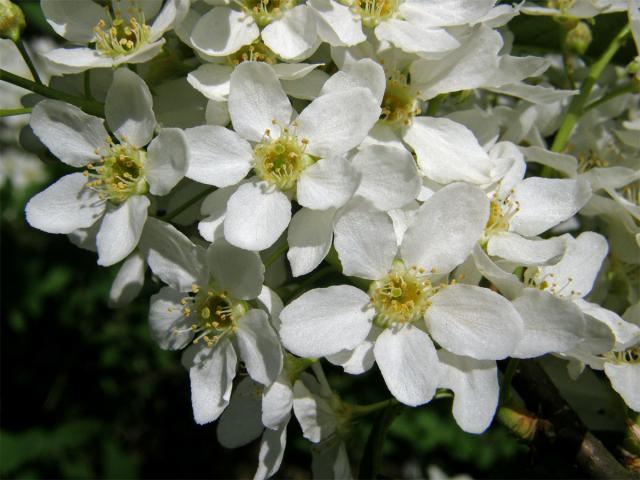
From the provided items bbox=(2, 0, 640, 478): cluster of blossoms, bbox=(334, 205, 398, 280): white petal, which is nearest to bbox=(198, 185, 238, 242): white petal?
bbox=(2, 0, 640, 478): cluster of blossoms

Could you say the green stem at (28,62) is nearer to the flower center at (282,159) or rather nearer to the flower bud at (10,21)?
the flower bud at (10,21)

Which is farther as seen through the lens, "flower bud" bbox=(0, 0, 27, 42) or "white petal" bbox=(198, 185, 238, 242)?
"flower bud" bbox=(0, 0, 27, 42)

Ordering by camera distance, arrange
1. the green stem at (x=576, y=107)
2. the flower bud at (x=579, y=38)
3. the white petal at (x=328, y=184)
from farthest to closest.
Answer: the flower bud at (x=579, y=38) < the green stem at (x=576, y=107) < the white petal at (x=328, y=184)

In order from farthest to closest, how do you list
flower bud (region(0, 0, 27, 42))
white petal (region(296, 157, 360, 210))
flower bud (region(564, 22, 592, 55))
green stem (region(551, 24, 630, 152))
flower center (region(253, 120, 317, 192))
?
flower bud (region(564, 22, 592, 55)) → green stem (region(551, 24, 630, 152)) → flower bud (region(0, 0, 27, 42)) → flower center (region(253, 120, 317, 192)) → white petal (region(296, 157, 360, 210))

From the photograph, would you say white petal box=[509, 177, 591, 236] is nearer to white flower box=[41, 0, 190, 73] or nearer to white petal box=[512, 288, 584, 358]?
white petal box=[512, 288, 584, 358]

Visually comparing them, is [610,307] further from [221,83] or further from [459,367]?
[221,83]

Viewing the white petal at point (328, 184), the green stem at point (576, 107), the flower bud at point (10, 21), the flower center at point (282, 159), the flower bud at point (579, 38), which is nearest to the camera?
the white petal at point (328, 184)

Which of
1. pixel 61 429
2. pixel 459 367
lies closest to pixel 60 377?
pixel 61 429

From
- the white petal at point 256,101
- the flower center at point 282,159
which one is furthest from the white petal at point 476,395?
the white petal at point 256,101
